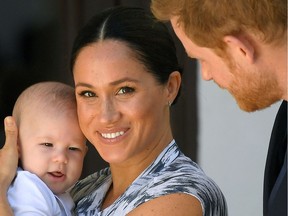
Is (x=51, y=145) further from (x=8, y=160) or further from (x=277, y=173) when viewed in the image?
(x=277, y=173)

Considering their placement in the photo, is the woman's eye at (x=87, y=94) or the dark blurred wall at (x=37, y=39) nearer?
the woman's eye at (x=87, y=94)

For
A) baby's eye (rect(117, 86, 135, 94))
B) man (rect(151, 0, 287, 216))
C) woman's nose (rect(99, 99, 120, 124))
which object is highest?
man (rect(151, 0, 287, 216))

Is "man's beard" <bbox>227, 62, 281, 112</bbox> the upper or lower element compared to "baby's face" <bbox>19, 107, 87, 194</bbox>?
upper

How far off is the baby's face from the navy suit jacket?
722 mm

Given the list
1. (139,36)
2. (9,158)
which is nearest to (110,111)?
(139,36)

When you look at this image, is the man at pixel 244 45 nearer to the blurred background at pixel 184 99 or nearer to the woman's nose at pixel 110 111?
the woman's nose at pixel 110 111

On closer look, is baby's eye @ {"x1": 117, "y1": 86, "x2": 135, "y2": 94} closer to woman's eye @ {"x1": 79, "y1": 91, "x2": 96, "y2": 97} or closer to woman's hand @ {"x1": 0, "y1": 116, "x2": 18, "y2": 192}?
woman's eye @ {"x1": 79, "y1": 91, "x2": 96, "y2": 97}

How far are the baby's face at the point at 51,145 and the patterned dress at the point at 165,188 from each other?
0.39ft

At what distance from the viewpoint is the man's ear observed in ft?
7.48

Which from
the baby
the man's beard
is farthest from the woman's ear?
the man's beard

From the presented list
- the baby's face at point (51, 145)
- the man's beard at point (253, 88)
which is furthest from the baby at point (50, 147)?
the man's beard at point (253, 88)

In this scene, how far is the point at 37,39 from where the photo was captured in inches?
173

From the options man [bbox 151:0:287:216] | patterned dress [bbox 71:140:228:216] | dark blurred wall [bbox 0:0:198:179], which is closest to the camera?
man [bbox 151:0:287:216]

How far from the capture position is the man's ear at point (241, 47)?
2.28 meters
